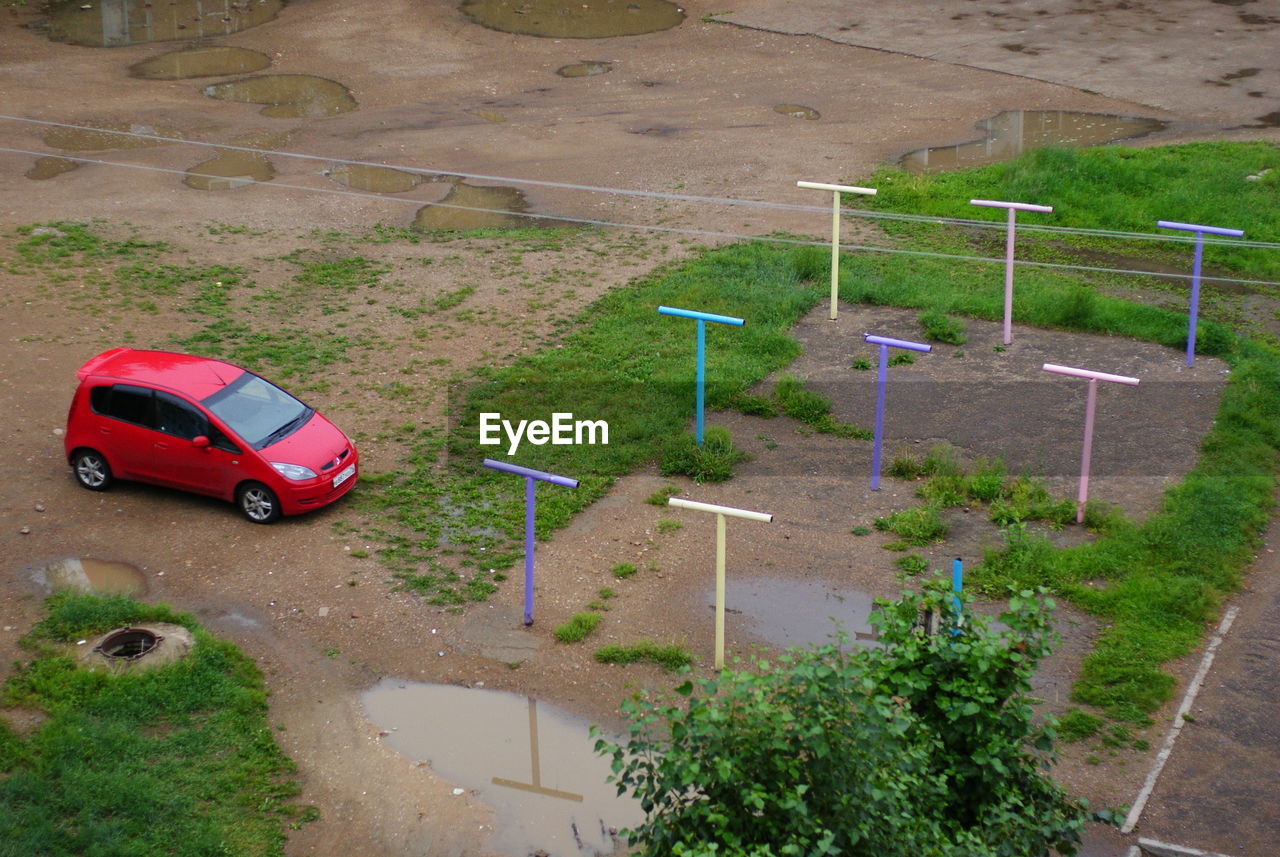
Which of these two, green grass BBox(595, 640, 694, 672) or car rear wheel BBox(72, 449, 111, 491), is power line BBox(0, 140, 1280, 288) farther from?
green grass BBox(595, 640, 694, 672)

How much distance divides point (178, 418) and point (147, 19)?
68.2 ft

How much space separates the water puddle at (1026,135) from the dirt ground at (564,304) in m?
0.50

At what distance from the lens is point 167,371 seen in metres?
13.6

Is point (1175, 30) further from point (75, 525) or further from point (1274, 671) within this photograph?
point (75, 525)

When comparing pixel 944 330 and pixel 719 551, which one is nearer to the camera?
pixel 719 551

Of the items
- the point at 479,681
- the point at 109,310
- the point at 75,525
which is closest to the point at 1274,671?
the point at 479,681

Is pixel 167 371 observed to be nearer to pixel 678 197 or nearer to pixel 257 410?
pixel 257 410

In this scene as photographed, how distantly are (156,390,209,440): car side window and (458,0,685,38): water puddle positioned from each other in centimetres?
1894

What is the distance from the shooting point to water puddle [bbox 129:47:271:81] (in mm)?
26953

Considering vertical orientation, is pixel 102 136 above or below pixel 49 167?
above

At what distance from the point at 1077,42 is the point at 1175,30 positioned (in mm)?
2588

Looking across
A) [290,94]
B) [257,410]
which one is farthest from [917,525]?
[290,94]

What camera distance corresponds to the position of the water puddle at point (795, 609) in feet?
38.4

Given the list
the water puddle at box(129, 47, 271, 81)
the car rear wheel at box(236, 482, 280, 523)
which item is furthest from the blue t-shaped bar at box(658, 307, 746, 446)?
the water puddle at box(129, 47, 271, 81)
